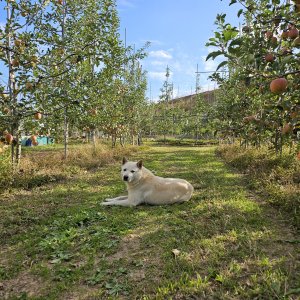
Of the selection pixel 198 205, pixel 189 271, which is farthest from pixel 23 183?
pixel 189 271

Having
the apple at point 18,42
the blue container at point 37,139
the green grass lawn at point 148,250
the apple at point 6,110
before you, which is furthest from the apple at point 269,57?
the blue container at point 37,139

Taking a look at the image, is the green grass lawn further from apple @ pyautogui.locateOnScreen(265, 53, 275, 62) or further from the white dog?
apple @ pyautogui.locateOnScreen(265, 53, 275, 62)

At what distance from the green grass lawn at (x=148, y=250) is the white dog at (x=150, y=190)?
0.19 m

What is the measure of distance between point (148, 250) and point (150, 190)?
7.29ft

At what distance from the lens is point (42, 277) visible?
3.22 meters

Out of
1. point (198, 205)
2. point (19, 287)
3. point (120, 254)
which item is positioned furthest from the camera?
point (198, 205)

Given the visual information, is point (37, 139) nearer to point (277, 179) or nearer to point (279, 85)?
point (277, 179)

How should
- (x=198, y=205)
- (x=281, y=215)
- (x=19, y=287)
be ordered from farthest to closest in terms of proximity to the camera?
(x=198, y=205)
(x=281, y=215)
(x=19, y=287)

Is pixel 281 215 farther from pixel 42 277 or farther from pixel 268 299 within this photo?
pixel 42 277

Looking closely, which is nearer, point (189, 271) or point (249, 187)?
point (189, 271)

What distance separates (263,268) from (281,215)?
209 cm

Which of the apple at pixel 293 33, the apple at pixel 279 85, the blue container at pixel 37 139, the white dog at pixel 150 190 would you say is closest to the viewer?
the apple at pixel 279 85

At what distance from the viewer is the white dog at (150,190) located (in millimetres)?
5980

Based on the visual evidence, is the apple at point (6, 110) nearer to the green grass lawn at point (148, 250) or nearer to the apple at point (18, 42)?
the apple at point (18, 42)
